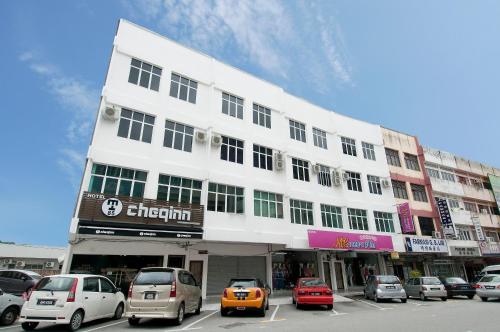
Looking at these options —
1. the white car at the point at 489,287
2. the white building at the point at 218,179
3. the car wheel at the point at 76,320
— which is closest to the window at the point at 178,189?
the white building at the point at 218,179

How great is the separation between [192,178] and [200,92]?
6.33m

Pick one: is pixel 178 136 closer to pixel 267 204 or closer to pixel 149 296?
pixel 267 204

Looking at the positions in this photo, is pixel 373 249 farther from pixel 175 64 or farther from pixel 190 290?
pixel 175 64

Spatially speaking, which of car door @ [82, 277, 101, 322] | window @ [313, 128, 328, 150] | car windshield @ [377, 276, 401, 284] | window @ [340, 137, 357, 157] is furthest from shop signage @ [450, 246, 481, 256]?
car door @ [82, 277, 101, 322]

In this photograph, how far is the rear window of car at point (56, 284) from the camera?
28.5 feet

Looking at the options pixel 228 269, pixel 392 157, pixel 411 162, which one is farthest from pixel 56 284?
pixel 411 162

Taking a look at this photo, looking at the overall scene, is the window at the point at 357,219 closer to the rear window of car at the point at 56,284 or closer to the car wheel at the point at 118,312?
the car wheel at the point at 118,312

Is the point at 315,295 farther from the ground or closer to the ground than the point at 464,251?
closer to the ground

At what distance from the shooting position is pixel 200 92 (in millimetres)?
20594

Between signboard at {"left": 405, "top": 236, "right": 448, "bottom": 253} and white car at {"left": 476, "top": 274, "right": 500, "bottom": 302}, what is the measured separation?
8411mm

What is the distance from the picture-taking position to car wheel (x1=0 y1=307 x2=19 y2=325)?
387 inches

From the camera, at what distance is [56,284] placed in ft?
28.9

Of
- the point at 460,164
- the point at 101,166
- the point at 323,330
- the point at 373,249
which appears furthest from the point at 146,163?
the point at 460,164

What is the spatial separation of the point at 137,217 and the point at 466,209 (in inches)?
1445
